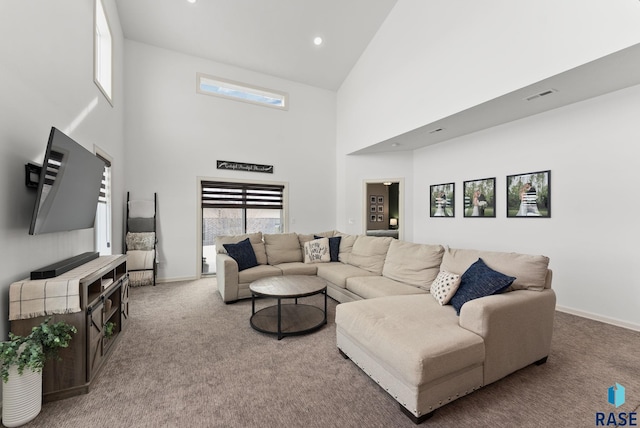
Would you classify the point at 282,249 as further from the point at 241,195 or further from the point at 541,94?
the point at 541,94

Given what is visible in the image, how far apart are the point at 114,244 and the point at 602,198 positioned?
270 inches

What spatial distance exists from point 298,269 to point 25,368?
313 cm

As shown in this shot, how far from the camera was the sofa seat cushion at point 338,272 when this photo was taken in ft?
12.7

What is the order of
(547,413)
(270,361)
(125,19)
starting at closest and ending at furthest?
1. (547,413)
2. (270,361)
3. (125,19)

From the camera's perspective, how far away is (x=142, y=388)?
208 centimetres

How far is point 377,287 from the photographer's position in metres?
3.25

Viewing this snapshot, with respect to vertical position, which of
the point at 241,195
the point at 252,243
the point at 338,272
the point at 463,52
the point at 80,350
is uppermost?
the point at 463,52

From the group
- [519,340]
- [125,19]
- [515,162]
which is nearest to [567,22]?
[515,162]

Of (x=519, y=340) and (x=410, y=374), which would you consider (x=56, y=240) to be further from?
(x=519, y=340)

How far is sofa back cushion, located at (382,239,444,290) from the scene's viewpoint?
317cm

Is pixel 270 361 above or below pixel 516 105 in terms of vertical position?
below

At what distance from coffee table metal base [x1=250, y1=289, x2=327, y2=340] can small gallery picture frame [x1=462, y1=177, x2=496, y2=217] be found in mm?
3241

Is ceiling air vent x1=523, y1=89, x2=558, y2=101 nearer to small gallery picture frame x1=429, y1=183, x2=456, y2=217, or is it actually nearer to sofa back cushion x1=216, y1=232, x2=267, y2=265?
small gallery picture frame x1=429, y1=183, x2=456, y2=217

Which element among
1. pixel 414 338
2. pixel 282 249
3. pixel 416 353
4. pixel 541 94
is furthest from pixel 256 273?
pixel 541 94
